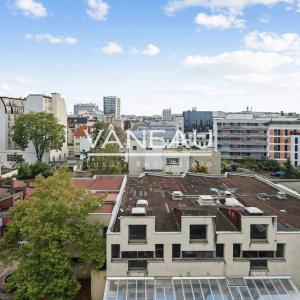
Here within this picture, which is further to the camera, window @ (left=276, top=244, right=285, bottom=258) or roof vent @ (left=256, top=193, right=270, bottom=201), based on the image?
roof vent @ (left=256, top=193, right=270, bottom=201)

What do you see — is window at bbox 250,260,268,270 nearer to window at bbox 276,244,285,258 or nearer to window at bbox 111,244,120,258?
window at bbox 276,244,285,258

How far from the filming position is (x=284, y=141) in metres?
78.4

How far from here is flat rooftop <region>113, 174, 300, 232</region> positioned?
2448cm

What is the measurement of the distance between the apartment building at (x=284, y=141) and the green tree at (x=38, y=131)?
41.5 meters

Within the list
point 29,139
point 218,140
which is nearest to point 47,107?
point 29,139

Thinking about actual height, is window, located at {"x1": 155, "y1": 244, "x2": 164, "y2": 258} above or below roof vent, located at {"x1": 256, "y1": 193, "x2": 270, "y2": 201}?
below

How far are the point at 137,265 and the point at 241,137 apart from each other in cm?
6462

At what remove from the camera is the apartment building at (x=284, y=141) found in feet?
254

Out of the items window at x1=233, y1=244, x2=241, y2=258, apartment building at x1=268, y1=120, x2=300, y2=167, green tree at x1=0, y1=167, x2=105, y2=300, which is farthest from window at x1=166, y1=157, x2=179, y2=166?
window at x1=233, y1=244, x2=241, y2=258

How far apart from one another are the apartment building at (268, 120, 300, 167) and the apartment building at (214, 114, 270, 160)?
1556 mm

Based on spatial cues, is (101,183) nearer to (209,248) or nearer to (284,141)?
(209,248)

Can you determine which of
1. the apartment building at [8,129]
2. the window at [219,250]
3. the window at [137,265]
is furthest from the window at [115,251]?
the apartment building at [8,129]

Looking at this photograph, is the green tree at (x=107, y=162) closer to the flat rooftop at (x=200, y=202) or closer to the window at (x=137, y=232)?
the flat rooftop at (x=200, y=202)

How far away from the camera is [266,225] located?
22734 millimetres
